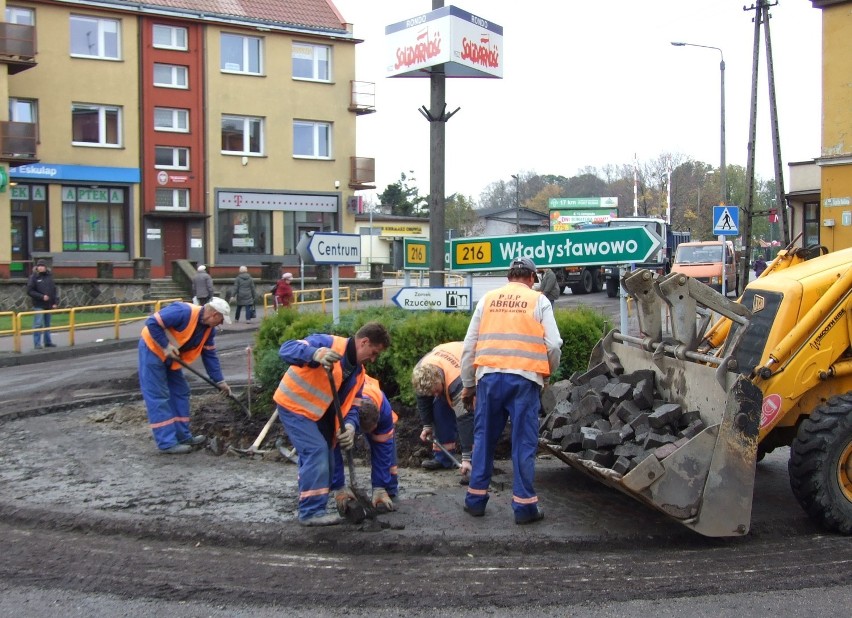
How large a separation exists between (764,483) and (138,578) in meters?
4.89

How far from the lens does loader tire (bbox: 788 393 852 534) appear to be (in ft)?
19.4

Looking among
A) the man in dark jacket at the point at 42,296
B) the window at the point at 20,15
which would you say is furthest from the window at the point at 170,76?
the man in dark jacket at the point at 42,296

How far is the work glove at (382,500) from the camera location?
6.48 meters

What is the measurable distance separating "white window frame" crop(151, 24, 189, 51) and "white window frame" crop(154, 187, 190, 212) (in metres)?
5.29

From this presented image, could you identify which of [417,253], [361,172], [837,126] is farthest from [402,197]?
[417,253]

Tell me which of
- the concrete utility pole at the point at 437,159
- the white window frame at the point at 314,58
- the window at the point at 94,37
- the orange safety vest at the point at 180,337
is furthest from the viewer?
the white window frame at the point at 314,58

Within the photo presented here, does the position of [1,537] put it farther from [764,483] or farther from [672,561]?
[764,483]

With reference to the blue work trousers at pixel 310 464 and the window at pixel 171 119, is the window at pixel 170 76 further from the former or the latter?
the blue work trousers at pixel 310 464

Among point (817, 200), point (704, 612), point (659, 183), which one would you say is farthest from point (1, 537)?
point (659, 183)

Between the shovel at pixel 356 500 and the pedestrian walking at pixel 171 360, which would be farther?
the pedestrian walking at pixel 171 360

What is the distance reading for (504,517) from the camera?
6.37 metres

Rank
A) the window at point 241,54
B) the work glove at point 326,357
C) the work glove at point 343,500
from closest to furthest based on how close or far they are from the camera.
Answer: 1. the work glove at point 326,357
2. the work glove at point 343,500
3. the window at point 241,54

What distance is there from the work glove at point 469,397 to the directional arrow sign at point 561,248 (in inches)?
144

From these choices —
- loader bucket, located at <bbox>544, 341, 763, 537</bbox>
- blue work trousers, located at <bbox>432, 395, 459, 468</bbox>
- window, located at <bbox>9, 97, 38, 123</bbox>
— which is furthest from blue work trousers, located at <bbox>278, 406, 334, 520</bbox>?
window, located at <bbox>9, 97, 38, 123</bbox>
